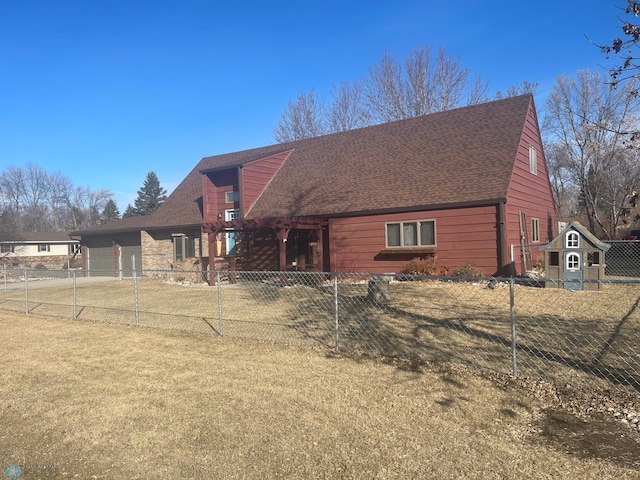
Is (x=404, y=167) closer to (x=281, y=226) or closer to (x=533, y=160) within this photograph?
(x=533, y=160)

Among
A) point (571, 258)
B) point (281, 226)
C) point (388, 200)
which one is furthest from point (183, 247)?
point (571, 258)

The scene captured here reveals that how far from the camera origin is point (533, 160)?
58.9 ft

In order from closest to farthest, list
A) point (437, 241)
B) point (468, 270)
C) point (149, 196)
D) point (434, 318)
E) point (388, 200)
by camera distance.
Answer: point (434, 318), point (468, 270), point (437, 241), point (388, 200), point (149, 196)

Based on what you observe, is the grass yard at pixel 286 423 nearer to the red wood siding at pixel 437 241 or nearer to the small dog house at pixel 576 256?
the small dog house at pixel 576 256

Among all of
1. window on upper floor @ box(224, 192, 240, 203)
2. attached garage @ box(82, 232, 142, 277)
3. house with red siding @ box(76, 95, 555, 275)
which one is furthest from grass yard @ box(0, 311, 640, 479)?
attached garage @ box(82, 232, 142, 277)

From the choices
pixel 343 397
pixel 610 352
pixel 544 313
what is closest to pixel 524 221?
pixel 544 313

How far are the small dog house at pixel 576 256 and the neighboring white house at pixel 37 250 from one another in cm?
3862

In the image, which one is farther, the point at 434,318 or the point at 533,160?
the point at 533,160

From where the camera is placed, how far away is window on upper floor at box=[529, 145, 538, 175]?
57.7 feet

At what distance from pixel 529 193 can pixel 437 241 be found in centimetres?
462

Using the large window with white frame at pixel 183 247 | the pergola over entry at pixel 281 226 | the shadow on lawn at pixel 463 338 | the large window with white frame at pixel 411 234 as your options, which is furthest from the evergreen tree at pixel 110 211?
the shadow on lawn at pixel 463 338

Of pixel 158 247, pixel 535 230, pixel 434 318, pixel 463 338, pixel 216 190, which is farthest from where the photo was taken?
pixel 158 247

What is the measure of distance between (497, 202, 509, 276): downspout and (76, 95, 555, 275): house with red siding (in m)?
0.03

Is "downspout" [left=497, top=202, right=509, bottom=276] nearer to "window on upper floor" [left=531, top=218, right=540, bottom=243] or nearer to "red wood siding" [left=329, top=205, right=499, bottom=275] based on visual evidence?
"red wood siding" [left=329, top=205, right=499, bottom=275]
